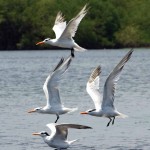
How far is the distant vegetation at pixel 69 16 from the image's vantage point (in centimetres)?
10694

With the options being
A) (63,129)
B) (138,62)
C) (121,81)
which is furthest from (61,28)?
(138,62)

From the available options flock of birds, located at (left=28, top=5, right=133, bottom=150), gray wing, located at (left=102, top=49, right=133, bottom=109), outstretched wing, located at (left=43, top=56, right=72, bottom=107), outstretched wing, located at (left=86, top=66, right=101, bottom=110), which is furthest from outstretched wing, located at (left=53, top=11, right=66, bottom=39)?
gray wing, located at (left=102, top=49, right=133, bottom=109)

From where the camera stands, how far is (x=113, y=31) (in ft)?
361

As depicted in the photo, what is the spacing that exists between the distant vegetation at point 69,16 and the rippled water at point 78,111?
36.8m

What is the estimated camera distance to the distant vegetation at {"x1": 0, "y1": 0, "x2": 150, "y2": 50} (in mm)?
106938

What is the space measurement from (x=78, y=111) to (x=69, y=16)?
217 ft

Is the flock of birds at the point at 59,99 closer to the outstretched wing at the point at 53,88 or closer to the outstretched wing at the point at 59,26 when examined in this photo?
the outstretched wing at the point at 53,88

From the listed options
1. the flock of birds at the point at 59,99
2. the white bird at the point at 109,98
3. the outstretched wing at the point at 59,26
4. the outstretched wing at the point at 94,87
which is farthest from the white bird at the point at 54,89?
the outstretched wing at the point at 59,26

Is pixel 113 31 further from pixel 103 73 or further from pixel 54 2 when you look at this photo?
pixel 103 73

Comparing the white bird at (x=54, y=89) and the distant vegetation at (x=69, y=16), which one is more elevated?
the white bird at (x=54, y=89)

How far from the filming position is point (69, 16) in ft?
345

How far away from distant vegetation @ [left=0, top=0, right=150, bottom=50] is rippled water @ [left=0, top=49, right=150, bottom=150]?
36.8 metres

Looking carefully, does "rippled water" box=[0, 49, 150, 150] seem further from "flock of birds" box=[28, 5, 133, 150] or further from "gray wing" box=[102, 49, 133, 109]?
"gray wing" box=[102, 49, 133, 109]

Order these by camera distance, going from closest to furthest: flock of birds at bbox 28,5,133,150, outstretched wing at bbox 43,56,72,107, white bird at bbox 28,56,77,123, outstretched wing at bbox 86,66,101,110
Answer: flock of birds at bbox 28,5,133,150 < white bird at bbox 28,56,77,123 < outstretched wing at bbox 43,56,72,107 < outstretched wing at bbox 86,66,101,110
